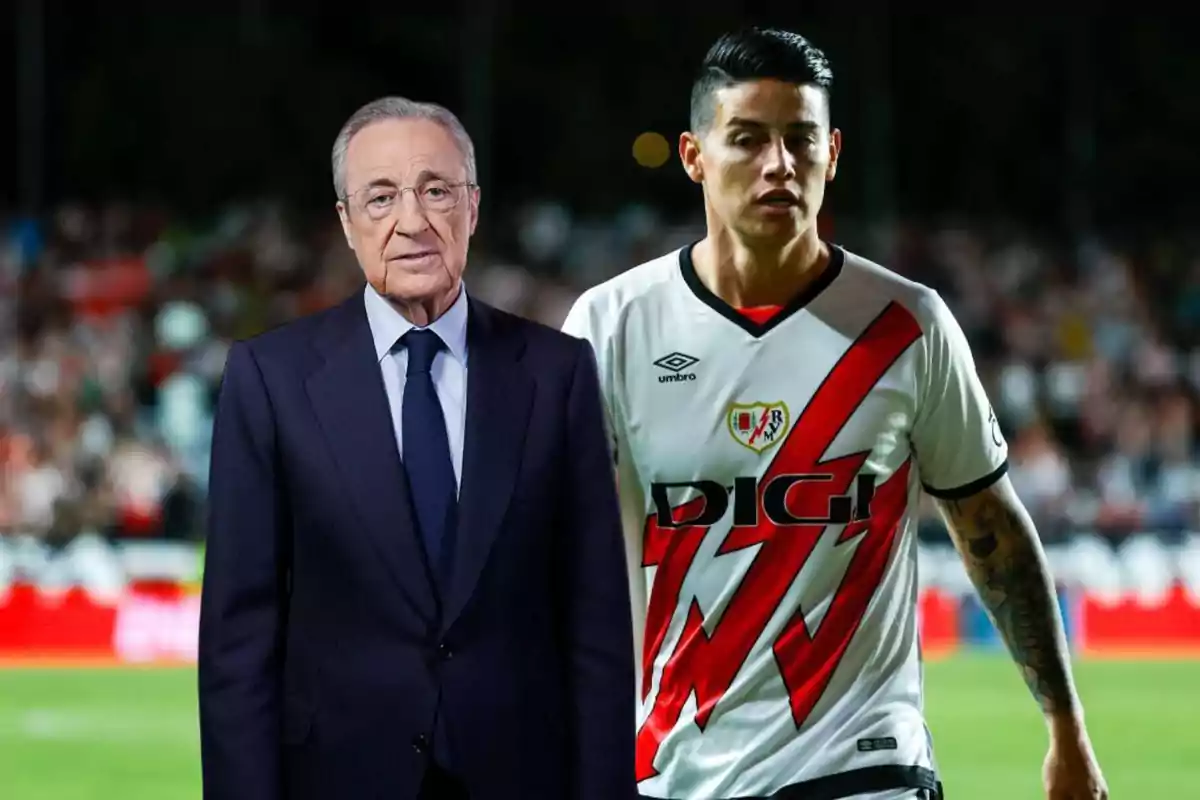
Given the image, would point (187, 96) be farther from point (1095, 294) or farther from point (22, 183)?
point (1095, 294)

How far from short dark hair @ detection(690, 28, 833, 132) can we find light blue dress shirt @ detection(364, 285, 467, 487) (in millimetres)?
1158

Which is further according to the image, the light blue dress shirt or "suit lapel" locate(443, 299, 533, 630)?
the light blue dress shirt

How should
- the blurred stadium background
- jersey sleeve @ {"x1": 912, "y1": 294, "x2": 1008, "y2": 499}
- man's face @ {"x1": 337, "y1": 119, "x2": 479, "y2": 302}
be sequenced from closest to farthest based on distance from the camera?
man's face @ {"x1": 337, "y1": 119, "x2": 479, "y2": 302}
jersey sleeve @ {"x1": 912, "y1": 294, "x2": 1008, "y2": 499}
the blurred stadium background

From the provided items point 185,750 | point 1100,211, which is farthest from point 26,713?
point 1100,211

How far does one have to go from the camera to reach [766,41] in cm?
464

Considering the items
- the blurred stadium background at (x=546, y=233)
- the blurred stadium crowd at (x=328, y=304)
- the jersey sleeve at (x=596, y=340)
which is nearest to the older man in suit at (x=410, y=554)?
the jersey sleeve at (x=596, y=340)

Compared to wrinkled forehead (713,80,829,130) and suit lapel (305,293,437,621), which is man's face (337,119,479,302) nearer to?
suit lapel (305,293,437,621)

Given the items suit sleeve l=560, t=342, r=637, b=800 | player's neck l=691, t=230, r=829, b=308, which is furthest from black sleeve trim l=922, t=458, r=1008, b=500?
suit sleeve l=560, t=342, r=637, b=800

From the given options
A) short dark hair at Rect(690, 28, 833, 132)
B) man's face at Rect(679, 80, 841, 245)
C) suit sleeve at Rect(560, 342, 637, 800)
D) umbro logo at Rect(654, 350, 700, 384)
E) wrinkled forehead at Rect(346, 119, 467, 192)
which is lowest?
suit sleeve at Rect(560, 342, 637, 800)

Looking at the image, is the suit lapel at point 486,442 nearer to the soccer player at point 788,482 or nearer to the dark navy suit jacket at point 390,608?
the dark navy suit jacket at point 390,608

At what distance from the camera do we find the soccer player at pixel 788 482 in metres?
4.66

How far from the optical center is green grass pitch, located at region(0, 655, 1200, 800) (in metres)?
12.4

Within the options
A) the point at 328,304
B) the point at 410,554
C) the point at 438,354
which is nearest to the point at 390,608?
the point at 410,554

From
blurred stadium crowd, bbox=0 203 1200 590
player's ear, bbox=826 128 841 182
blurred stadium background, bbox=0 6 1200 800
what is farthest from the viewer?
blurred stadium crowd, bbox=0 203 1200 590
